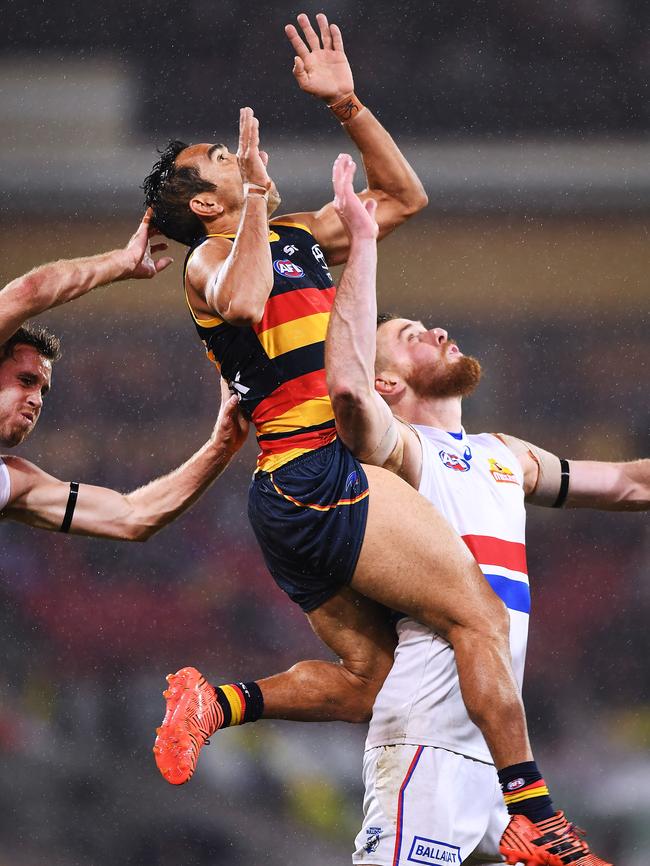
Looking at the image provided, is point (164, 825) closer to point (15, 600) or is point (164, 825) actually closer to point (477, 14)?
point (15, 600)

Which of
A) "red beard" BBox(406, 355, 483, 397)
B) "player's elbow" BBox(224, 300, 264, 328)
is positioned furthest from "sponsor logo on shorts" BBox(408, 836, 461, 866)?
"player's elbow" BBox(224, 300, 264, 328)

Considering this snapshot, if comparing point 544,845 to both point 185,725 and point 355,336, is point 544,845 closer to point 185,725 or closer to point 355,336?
point 185,725

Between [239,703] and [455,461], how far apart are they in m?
0.81

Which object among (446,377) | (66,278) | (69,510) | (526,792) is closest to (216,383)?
(69,510)

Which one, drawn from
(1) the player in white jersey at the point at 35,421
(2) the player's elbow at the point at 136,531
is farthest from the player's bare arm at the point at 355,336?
(2) the player's elbow at the point at 136,531

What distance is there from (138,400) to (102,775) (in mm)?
2148

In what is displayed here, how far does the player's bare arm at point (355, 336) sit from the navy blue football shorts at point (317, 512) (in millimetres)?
77

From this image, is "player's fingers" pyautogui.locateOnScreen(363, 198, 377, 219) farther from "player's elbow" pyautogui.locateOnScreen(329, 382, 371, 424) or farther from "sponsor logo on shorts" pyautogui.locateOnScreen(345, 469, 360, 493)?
"sponsor logo on shorts" pyautogui.locateOnScreen(345, 469, 360, 493)

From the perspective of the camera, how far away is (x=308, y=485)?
8.25ft

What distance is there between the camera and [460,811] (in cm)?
260

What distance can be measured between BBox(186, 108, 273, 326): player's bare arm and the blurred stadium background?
3.82 metres

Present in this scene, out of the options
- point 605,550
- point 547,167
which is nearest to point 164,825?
point 605,550

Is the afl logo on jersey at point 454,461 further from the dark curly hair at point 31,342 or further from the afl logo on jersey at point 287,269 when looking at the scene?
the dark curly hair at point 31,342

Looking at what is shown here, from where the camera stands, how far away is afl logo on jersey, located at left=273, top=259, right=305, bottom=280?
103 inches
